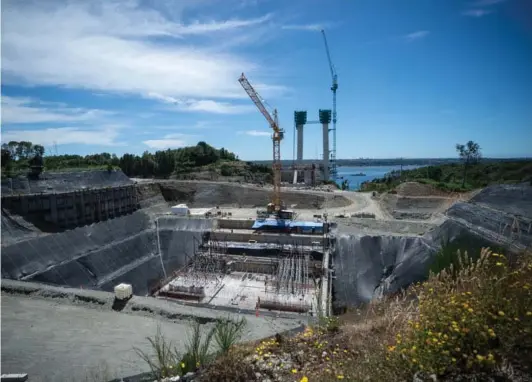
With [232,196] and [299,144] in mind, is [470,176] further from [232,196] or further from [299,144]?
[232,196]

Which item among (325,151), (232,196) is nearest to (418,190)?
(232,196)

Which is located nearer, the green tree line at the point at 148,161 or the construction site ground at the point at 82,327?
the construction site ground at the point at 82,327

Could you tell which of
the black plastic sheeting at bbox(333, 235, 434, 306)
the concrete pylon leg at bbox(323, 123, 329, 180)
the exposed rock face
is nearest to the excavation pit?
the black plastic sheeting at bbox(333, 235, 434, 306)

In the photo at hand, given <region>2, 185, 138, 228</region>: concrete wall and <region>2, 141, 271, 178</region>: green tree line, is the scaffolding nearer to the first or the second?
<region>2, 185, 138, 228</region>: concrete wall

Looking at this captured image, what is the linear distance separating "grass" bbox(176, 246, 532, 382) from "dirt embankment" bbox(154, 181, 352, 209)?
32379mm

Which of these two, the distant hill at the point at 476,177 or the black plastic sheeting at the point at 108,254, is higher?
the distant hill at the point at 476,177

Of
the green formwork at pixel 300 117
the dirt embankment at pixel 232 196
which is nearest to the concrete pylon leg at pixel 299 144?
the green formwork at pixel 300 117

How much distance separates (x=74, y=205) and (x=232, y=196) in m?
20.1

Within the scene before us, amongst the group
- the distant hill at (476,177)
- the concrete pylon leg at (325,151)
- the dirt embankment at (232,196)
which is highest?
the concrete pylon leg at (325,151)

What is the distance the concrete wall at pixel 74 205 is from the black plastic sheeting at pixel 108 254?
12.3 feet

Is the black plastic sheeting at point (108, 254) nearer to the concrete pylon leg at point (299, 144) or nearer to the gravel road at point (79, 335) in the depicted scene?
the gravel road at point (79, 335)

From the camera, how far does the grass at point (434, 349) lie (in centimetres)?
317

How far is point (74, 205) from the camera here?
23844mm

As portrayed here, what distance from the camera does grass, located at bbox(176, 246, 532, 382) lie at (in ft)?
10.4
